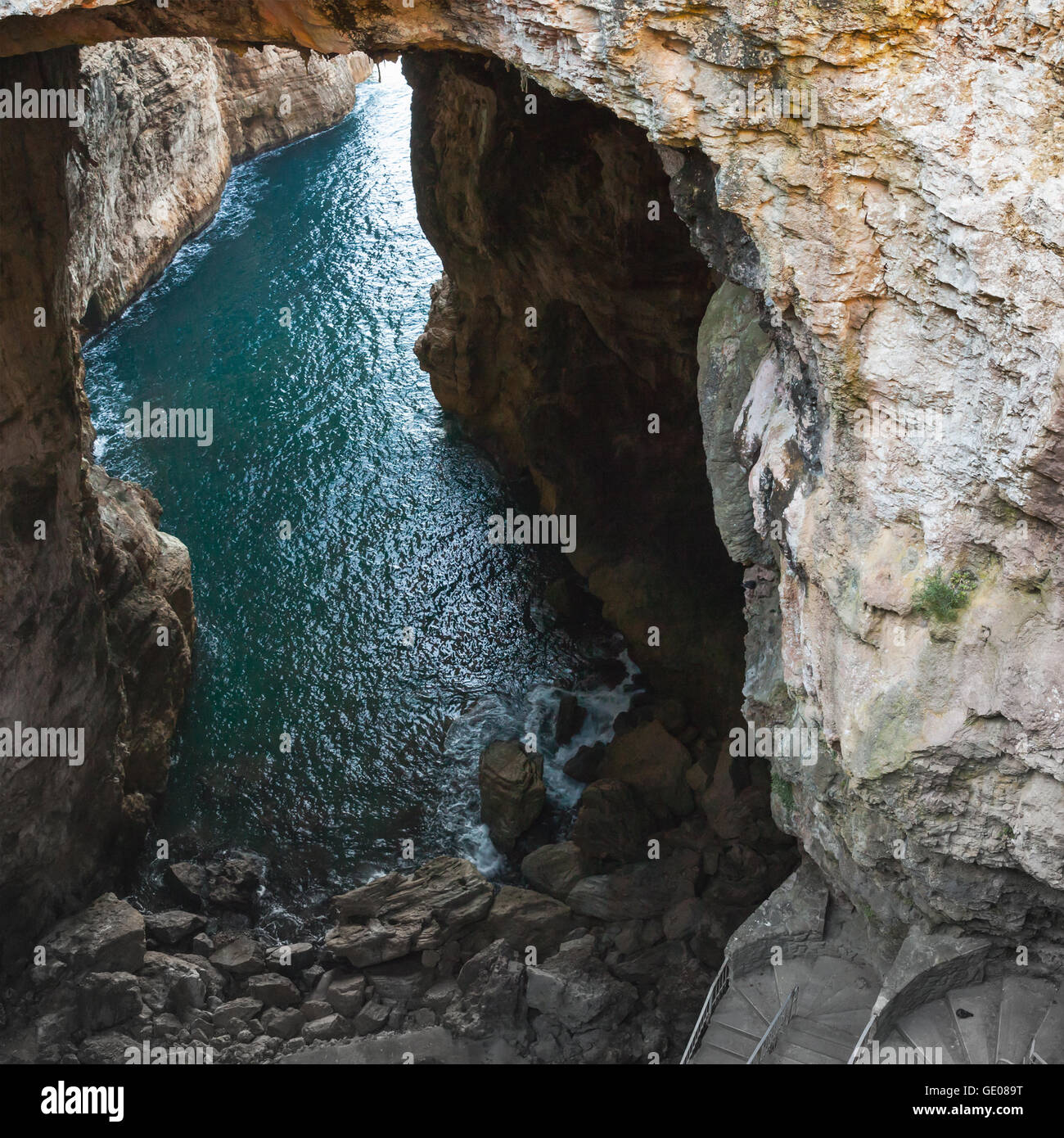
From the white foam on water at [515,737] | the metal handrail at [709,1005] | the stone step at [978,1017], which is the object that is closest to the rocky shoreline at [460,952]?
the white foam on water at [515,737]

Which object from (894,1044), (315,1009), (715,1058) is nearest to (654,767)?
(315,1009)

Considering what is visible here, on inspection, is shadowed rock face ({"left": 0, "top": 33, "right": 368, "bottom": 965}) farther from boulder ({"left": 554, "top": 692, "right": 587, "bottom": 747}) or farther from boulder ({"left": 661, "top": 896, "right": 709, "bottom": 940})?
boulder ({"left": 661, "top": 896, "right": 709, "bottom": 940})

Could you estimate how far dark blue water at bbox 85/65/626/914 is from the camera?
64.1ft

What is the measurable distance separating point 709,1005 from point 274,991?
570 cm

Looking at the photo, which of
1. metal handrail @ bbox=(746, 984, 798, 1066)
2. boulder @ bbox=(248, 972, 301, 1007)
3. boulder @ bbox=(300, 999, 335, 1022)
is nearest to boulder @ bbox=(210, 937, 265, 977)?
boulder @ bbox=(248, 972, 301, 1007)

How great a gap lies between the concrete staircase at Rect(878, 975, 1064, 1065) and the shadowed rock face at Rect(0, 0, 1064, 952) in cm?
58

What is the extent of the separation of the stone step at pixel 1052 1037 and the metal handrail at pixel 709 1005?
331cm

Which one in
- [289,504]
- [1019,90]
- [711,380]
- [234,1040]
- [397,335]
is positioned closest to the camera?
[1019,90]

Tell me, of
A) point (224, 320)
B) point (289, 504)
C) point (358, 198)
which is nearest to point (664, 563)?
point (289, 504)

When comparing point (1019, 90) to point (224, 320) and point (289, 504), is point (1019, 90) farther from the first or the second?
point (224, 320)

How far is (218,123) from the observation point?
40.2 meters

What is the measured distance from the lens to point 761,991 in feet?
42.2

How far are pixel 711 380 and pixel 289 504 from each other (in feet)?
47.3

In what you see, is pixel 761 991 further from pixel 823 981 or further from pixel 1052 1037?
pixel 1052 1037
